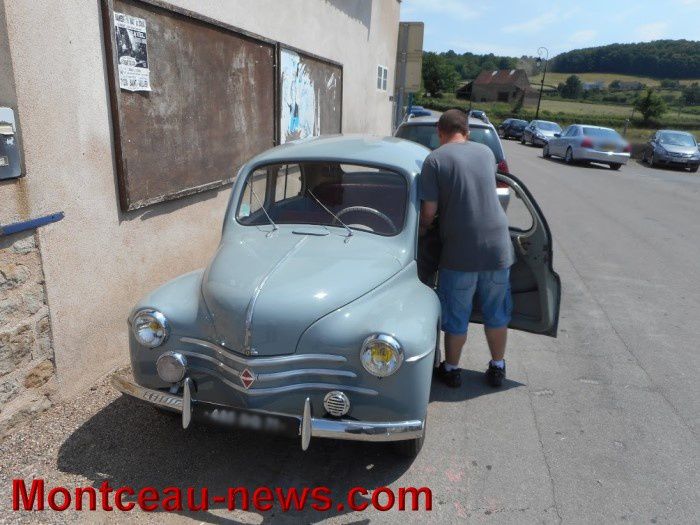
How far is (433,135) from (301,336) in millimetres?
6209

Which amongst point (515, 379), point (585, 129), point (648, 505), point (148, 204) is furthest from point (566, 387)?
point (585, 129)

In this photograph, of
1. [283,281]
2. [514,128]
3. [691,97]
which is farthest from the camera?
[691,97]

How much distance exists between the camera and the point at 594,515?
2.77m

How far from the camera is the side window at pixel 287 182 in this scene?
393cm

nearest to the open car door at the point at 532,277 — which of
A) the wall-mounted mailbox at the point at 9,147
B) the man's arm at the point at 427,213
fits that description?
the man's arm at the point at 427,213

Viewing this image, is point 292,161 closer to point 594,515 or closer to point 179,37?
point 179,37

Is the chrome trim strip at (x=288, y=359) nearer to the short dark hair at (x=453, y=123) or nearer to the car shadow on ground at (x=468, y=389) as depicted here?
the car shadow on ground at (x=468, y=389)

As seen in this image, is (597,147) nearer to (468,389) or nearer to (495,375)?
(495,375)

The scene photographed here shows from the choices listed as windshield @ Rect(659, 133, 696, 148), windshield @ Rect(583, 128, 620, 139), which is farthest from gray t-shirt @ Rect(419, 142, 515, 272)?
windshield @ Rect(659, 133, 696, 148)

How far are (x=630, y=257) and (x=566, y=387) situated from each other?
4.44 meters

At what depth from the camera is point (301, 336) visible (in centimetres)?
271

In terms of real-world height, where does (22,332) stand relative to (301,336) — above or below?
below

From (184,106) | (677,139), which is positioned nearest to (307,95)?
(184,106)

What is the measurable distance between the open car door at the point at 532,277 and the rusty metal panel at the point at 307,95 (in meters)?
4.06
